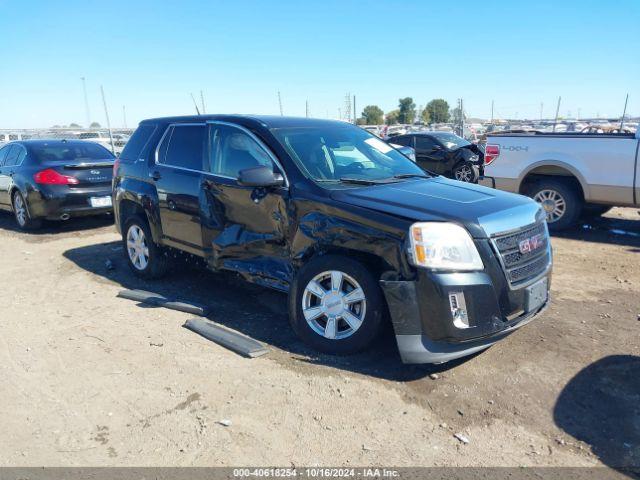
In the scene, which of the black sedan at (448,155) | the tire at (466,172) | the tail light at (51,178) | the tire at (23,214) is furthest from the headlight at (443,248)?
the tire at (466,172)

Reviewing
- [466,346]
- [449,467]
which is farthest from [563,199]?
[449,467]

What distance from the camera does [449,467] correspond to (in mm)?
2844

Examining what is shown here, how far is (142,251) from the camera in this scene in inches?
244

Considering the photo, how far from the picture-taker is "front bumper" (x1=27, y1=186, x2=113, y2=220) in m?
8.84

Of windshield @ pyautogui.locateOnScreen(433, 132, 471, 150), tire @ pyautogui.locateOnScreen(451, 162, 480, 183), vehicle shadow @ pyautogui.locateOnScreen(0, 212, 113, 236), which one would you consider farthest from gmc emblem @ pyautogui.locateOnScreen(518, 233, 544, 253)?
windshield @ pyautogui.locateOnScreen(433, 132, 471, 150)

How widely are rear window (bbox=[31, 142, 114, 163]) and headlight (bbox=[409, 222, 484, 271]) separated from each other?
767 centimetres

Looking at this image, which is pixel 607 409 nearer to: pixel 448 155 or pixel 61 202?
pixel 61 202

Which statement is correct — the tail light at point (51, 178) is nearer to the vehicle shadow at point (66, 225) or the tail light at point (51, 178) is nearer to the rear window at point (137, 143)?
the vehicle shadow at point (66, 225)

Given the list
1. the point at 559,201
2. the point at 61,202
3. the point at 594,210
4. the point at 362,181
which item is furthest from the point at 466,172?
the point at 362,181

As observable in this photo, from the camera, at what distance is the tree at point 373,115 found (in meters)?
67.1

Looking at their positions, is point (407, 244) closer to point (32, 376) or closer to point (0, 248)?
point (32, 376)

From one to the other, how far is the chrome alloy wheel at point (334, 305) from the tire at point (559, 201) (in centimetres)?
575

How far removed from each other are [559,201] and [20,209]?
9351 millimetres

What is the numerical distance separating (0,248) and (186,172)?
4.97m
